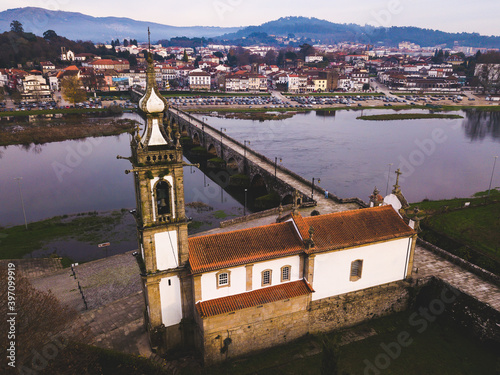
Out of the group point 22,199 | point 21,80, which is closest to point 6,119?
point 21,80

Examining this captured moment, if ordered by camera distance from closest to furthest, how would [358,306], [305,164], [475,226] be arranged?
1. [358,306]
2. [475,226]
3. [305,164]

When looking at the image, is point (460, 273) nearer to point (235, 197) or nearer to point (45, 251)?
point (235, 197)

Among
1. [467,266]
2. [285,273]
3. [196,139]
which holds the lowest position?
[196,139]

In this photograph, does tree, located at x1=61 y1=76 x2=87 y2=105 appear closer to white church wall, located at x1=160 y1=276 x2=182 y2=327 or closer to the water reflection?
the water reflection

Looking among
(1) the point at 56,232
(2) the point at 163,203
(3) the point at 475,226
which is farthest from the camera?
(1) the point at 56,232

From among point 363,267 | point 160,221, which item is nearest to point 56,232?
point 160,221

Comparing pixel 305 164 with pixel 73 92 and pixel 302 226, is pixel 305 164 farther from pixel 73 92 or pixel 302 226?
pixel 73 92
